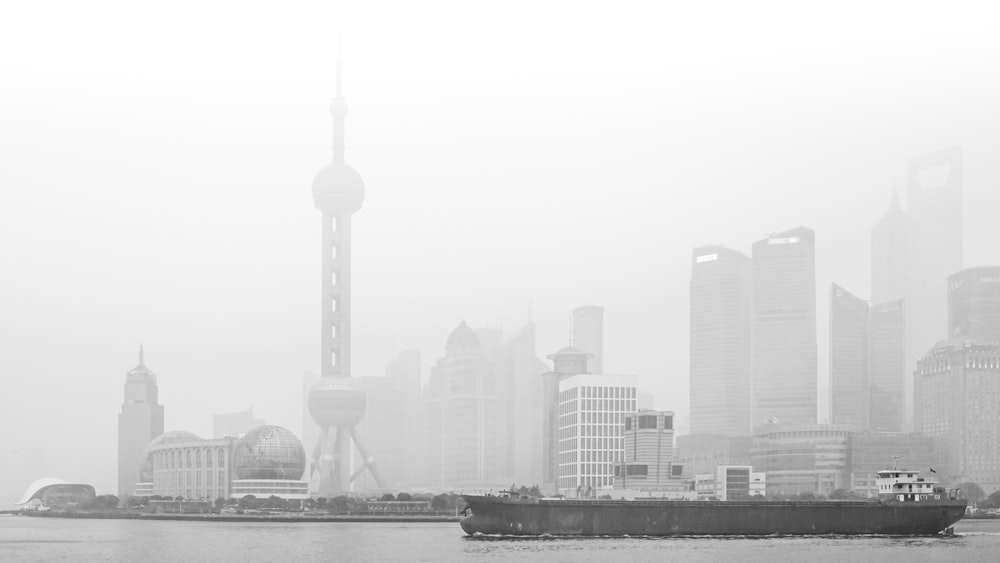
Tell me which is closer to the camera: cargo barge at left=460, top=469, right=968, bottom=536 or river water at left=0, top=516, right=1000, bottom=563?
river water at left=0, top=516, right=1000, bottom=563

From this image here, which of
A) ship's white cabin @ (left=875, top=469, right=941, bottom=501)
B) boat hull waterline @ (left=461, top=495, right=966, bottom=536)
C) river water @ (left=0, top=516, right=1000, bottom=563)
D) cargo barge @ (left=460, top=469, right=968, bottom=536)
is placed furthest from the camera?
ship's white cabin @ (left=875, top=469, right=941, bottom=501)

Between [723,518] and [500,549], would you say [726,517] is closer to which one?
[723,518]

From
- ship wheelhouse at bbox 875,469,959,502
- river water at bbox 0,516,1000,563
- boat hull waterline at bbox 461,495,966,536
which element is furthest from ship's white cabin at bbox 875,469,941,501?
river water at bbox 0,516,1000,563

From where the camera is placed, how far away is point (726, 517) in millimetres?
172250

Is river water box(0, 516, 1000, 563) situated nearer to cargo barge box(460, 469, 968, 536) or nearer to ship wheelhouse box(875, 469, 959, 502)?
cargo barge box(460, 469, 968, 536)

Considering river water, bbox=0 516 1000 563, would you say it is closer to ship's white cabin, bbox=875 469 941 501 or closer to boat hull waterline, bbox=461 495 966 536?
boat hull waterline, bbox=461 495 966 536

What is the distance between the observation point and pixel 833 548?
150000 mm

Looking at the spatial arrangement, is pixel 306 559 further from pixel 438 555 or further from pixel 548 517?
pixel 548 517

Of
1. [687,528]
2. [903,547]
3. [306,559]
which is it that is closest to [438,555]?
[306,559]

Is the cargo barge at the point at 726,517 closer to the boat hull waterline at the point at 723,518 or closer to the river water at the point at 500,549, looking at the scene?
the boat hull waterline at the point at 723,518

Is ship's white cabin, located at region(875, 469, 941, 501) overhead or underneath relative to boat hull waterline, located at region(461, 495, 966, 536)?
overhead

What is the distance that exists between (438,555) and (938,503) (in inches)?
2818

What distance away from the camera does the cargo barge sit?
169 metres

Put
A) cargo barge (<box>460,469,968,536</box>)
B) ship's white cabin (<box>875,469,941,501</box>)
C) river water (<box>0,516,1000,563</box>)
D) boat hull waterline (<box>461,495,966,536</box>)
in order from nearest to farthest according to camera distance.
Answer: river water (<box>0,516,1000,563</box>) → cargo barge (<box>460,469,968,536</box>) → boat hull waterline (<box>461,495,966,536</box>) → ship's white cabin (<box>875,469,941,501</box>)
